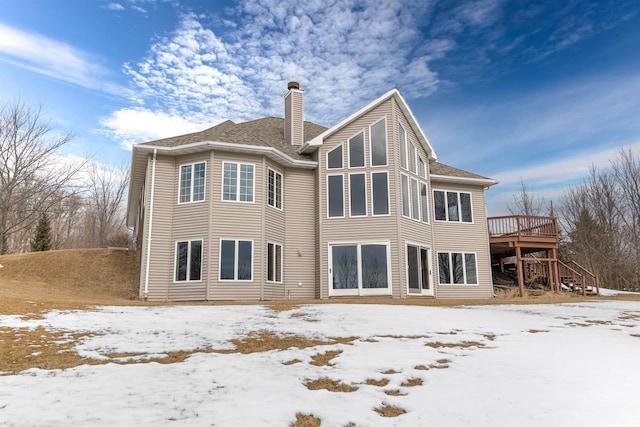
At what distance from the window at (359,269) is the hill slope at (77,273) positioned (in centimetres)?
740

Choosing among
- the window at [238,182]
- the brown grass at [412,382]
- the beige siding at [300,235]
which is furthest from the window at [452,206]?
the brown grass at [412,382]

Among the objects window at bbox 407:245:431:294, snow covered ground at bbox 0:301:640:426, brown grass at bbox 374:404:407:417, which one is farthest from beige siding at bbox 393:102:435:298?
brown grass at bbox 374:404:407:417

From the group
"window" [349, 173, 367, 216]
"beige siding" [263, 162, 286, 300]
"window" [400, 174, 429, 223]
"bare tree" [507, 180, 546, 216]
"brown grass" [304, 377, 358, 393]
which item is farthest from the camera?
"bare tree" [507, 180, 546, 216]

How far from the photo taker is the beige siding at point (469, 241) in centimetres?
1812

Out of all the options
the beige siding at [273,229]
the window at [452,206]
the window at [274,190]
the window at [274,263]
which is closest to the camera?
the beige siding at [273,229]

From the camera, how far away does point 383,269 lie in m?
15.5

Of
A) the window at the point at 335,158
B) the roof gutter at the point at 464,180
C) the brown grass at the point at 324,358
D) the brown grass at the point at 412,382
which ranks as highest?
the window at the point at 335,158

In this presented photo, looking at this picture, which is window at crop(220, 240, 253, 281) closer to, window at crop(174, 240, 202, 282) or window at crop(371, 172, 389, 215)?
window at crop(174, 240, 202, 282)

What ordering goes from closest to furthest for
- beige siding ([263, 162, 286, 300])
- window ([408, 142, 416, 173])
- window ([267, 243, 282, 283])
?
beige siding ([263, 162, 286, 300]), window ([267, 243, 282, 283]), window ([408, 142, 416, 173])

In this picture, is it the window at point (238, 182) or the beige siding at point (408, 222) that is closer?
the window at point (238, 182)

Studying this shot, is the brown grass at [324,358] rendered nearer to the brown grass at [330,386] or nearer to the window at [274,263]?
the brown grass at [330,386]

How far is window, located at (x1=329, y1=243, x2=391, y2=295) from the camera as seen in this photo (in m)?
15.4

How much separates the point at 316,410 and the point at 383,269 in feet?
39.0

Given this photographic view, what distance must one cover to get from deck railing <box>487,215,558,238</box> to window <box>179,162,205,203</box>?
13072 millimetres
